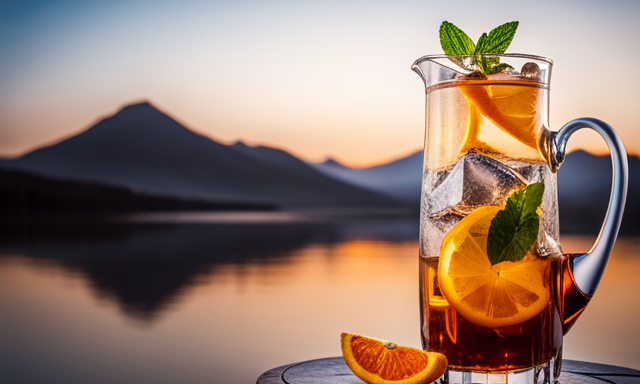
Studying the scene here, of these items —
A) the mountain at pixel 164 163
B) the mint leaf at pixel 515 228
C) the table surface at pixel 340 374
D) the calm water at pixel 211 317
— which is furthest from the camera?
the mountain at pixel 164 163

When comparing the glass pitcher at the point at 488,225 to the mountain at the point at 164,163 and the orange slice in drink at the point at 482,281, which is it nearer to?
the orange slice in drink at the point at 482,281

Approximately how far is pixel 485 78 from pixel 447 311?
56 cm

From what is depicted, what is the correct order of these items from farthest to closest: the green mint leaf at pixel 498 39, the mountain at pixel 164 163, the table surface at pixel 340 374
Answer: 1. the mountain at pixel 164 163
2. the green mint leaf at pixel 498 39
3. the table surface at pixel 340 374

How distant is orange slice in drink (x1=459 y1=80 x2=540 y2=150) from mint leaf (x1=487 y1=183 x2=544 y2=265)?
199 mm

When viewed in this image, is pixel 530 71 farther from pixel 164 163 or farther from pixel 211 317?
pixel 164 163

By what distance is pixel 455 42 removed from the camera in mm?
1822

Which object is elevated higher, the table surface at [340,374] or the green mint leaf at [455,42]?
the green mint leaf at [455,42]

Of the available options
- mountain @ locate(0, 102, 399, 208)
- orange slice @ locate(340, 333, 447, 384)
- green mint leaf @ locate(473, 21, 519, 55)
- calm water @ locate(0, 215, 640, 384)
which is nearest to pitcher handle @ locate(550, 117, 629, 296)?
green mint leaf @ locate(473, 21, 519, 55)

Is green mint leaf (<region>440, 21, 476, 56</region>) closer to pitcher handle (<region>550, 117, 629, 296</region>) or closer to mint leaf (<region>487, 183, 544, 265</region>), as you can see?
pitcher handle (<region>550, 117, 629, 296</region>)

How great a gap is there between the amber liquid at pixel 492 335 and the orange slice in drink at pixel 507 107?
12.1 inches

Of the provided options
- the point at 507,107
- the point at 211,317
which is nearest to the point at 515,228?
the point at 507,107

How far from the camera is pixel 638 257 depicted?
1603 cm

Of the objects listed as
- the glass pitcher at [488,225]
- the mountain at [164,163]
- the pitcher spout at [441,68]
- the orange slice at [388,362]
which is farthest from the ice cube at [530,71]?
the mountain at [164,163]

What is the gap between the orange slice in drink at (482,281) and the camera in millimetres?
1547
